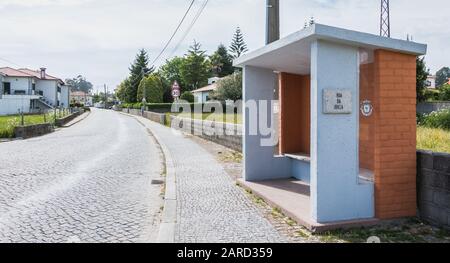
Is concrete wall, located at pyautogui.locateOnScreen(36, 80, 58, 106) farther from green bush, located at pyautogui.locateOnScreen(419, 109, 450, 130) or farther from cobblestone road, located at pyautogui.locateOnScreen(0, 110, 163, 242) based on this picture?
green bush, located at pyautogui.locateOnScreen(419, 109, 450, 130)

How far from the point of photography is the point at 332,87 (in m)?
5.27

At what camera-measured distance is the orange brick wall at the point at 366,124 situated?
6020 millimetres

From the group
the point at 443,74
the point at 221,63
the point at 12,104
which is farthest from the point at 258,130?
the point at 443,74

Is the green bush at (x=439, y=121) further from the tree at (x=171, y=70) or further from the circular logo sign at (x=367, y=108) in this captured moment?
the tree at (x=171, y=70)

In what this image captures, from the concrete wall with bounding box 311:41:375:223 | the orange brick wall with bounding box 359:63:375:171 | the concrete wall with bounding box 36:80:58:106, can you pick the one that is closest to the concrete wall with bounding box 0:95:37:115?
the concrete wall with bounding box 36:80:58:106

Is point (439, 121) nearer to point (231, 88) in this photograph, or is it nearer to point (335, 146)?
point (335, 146)

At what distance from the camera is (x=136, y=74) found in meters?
85.9

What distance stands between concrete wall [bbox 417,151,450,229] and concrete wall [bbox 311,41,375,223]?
0.68m

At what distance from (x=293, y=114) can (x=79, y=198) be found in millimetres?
4708

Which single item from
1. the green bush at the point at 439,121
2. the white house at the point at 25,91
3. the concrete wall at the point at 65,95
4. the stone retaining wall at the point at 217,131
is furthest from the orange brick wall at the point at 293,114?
the concrete wall at the point at 65,95

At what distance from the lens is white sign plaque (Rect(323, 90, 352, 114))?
5219 millimetres

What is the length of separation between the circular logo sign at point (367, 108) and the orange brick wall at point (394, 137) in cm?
34
